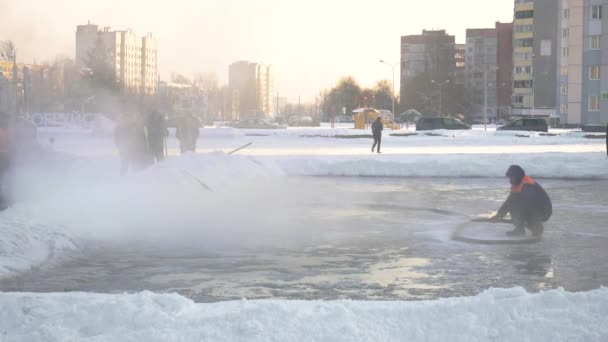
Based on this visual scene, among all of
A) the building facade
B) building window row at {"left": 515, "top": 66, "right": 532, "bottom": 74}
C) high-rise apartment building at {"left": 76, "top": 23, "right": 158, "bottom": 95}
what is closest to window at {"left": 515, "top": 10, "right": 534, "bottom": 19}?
building window row at {"left": 515, "top": 66, "right": 532, "bottom": 74}

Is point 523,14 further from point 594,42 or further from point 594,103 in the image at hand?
point 594,103

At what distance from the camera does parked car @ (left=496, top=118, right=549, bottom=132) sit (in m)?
61.9

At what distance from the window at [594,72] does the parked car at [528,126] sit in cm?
2042

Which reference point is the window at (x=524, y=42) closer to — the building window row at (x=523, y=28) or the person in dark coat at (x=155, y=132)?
the building window row at (x=523, y=28)

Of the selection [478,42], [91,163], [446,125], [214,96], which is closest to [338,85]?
[214,96]

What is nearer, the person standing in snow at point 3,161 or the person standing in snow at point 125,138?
the person standing in snow at point 3,161

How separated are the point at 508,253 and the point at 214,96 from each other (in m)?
128

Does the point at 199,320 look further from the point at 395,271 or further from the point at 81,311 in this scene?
the point at 395,271

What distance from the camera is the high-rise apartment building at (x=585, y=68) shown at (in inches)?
3093

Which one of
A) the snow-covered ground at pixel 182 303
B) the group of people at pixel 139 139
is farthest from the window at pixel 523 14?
the group of people at pixel 139 139

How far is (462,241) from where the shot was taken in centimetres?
1123

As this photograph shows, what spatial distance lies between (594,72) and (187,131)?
214ft

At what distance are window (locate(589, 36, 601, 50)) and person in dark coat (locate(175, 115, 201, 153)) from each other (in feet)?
213

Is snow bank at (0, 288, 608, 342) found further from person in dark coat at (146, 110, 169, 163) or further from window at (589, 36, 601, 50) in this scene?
window at (589, 36, 601, 50)
